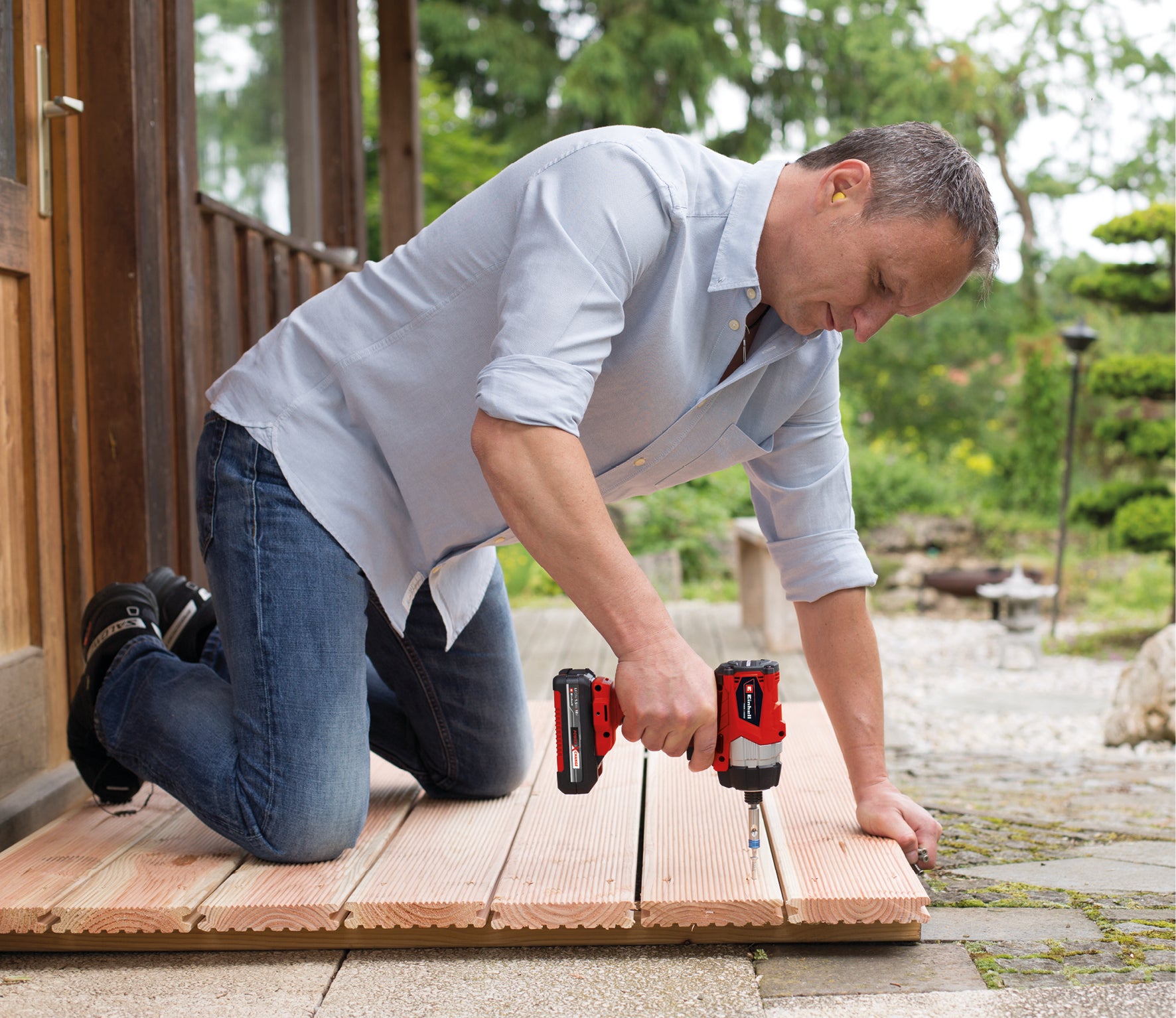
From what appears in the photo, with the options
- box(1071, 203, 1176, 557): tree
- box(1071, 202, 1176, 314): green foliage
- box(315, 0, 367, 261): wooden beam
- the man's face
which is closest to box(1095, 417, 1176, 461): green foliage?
box(1071, 203, 1176, 557): tree

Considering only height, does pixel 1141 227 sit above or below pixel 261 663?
above

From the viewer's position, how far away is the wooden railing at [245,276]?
3.06 m

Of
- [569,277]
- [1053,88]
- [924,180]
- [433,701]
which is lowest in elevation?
[433,701]

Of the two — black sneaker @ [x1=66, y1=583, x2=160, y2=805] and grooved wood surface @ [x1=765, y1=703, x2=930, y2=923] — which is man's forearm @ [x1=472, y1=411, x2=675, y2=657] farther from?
black sneaker @ [x1=66, y1=583, x2=160, y2=805]

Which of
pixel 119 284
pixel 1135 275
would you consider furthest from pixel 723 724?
pixel 1135 275

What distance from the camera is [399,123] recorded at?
5.09 metres

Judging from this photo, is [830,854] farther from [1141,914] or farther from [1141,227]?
[1141,227]

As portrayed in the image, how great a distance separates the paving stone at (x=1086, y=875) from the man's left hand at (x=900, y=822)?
16 centimetres

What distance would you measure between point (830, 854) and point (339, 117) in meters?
3.54

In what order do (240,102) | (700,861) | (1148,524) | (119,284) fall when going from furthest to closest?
(1148,524), (240,102), (119,284), (700,861)

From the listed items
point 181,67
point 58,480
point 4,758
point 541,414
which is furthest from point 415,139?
point 541,414

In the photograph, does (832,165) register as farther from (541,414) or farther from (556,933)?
(556,933)

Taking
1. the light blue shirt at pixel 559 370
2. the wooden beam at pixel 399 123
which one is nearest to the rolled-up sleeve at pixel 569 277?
→ the light blue shirt at pixel 559 370

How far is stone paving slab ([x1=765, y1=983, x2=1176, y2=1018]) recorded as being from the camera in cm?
144
